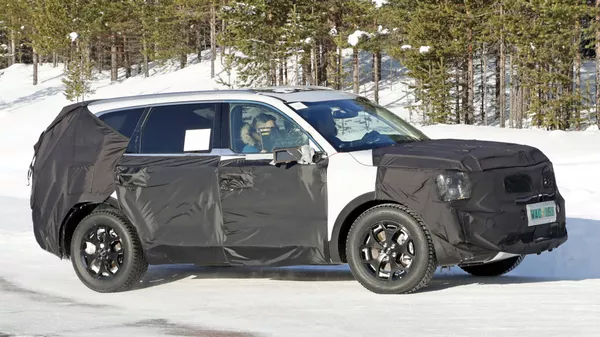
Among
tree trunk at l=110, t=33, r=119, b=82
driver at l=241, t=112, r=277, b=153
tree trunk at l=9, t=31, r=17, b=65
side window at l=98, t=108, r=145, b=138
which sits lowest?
driver at l=241, t=112, r=277, b=153

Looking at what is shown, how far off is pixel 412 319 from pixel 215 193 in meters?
2.36

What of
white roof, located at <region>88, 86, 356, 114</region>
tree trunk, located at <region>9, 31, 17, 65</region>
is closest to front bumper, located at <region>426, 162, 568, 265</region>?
white roof, located at <region>88, 86, 356, 114</region>

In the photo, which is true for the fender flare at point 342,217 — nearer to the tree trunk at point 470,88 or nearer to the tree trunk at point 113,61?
the tree trunk at point 470,88

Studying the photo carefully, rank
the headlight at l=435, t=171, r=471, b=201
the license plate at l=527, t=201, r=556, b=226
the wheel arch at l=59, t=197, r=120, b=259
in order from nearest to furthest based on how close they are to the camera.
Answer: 1. the headlight at l=435, t=171, r=471, b=201
2. the license plate at l=527, t=201, r=556, b=226
3. the wheel arch at l=59, t=197, r=120, b=259

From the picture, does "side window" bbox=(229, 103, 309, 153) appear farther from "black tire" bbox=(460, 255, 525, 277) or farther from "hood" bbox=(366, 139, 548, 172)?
"black tire" bbox=(460, 255, 525, 277)

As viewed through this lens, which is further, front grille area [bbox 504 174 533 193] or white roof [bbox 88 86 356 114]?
white roof [bbox 88 86 356 114]

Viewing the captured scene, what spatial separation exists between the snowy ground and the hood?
3.26 feet

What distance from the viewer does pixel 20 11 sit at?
316ft

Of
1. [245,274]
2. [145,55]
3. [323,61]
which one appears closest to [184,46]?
[145,55]

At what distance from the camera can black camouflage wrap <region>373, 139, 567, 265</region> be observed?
7387 millimetres

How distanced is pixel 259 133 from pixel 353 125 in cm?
79

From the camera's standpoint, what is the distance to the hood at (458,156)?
7.45m

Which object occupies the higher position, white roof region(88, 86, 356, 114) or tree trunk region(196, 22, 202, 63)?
tree trunk region(196, 22, 202, 63)

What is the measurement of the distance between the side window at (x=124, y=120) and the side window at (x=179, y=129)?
134 millimetres
